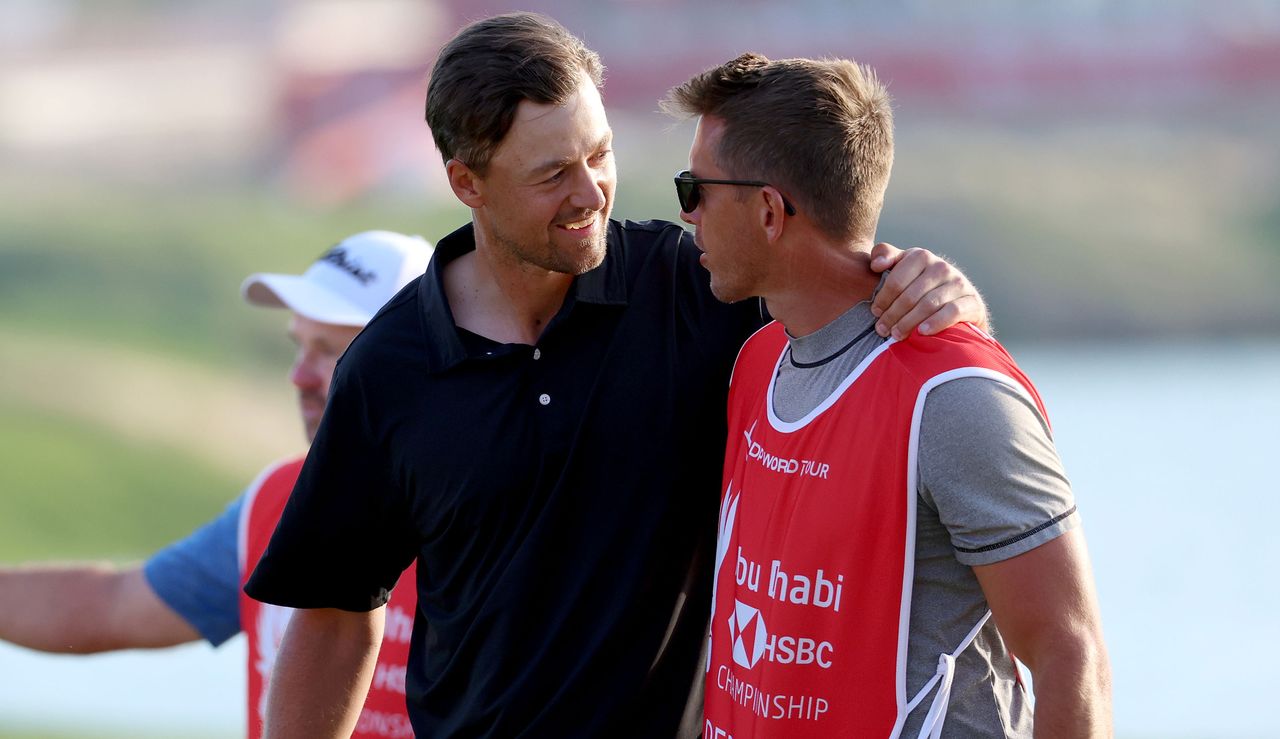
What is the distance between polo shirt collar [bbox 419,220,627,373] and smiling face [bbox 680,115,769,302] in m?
0.25

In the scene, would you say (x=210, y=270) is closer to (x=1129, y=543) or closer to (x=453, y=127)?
(x=1129, y=543)

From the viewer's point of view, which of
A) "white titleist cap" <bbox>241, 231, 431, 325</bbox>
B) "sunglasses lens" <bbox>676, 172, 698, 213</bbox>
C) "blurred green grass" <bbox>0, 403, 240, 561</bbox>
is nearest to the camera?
"sunglasses lens" <bbox>676, 172, 698, 213</bbox>

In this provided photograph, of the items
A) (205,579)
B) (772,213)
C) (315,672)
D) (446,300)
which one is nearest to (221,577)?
(205,579)

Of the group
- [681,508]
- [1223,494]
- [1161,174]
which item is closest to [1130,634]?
[1223,494]

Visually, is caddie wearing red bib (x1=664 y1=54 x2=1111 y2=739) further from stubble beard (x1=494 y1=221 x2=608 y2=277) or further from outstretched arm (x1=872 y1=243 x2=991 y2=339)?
stubble beard (x1=494 y1=221 x2=608 y2=277)

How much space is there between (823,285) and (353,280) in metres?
1.49

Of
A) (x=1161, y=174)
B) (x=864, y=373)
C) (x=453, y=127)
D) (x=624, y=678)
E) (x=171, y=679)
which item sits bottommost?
(x=171, y=679)

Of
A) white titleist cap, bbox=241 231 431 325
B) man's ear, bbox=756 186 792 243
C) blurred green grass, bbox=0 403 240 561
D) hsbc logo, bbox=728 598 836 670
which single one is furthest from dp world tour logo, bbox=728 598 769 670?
blurred green grass, bbox=0 403 240 561

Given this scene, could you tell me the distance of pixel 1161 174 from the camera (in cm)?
2588

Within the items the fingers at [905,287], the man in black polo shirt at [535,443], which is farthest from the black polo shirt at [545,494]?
the fingers at [905,287]

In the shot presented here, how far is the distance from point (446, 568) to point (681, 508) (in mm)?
417

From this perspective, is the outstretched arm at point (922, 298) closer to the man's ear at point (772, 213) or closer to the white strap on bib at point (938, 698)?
the man's ear at point (772, 213)

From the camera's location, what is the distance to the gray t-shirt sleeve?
197cm

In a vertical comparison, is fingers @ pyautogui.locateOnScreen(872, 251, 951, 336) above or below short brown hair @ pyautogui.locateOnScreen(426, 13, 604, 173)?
below
